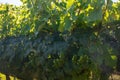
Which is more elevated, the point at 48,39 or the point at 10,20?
the point at 10,20

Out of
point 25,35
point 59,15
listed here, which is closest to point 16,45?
point 25,35

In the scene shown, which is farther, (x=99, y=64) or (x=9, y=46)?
(x=9, y=46)

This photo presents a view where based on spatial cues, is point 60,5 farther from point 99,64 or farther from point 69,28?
point 99,64

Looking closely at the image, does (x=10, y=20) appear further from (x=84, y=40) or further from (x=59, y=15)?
(x=84, y=40)

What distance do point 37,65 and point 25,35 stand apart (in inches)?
28.6

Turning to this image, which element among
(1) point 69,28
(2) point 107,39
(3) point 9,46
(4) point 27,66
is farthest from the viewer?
(3) point 9,46

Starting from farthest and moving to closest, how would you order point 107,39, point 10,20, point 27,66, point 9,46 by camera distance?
point 10,20, point 9,46, point 27,66, point 107,39

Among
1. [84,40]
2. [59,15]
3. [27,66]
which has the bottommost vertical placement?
[27,66]

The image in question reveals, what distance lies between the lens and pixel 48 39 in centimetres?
501

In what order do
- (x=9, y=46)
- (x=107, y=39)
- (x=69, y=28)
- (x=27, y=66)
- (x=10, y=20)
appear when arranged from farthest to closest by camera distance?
(x=10, y=20)
(x=9, y=46)
(x=27, y=66)
(x=107, y=39)
(x=69, y=28)

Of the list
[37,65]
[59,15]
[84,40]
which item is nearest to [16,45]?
[37,65]

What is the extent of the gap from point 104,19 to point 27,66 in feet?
4.75

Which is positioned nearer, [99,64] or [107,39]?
[99,64]

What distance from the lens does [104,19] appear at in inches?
183
